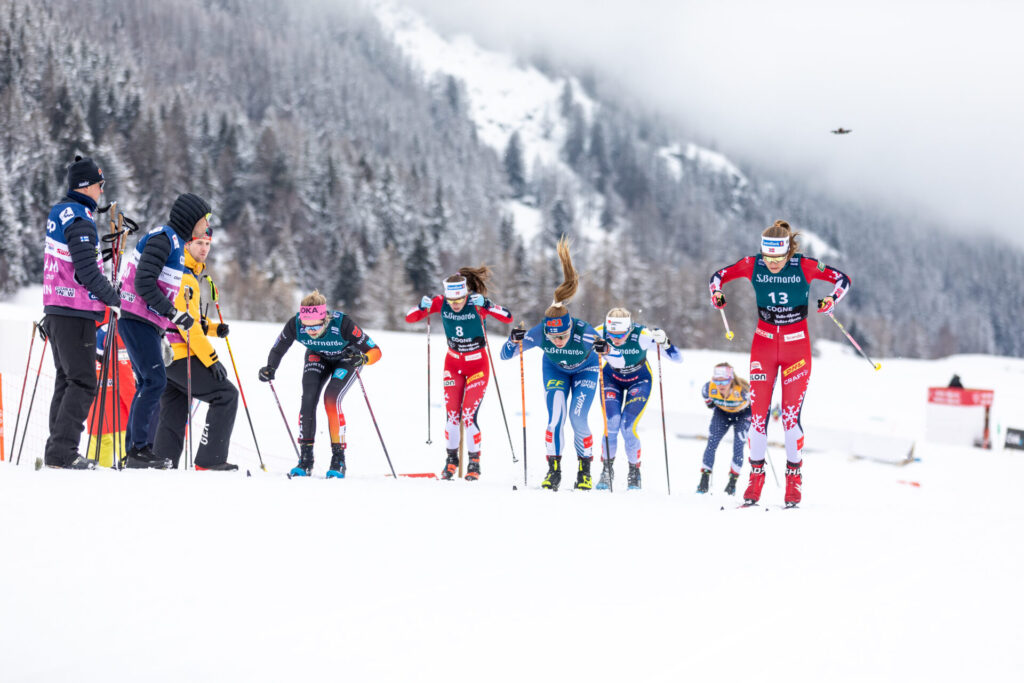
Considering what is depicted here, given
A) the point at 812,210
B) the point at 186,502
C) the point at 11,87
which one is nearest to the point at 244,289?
the point at 11,87

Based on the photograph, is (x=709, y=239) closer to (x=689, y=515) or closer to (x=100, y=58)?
(x=100, y=58)

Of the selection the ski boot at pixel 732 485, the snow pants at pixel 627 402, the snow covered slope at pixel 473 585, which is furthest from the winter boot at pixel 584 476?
the ski boot at pixel 732 485

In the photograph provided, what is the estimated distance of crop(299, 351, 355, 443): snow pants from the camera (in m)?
7.24

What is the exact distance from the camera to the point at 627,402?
8.71 meters

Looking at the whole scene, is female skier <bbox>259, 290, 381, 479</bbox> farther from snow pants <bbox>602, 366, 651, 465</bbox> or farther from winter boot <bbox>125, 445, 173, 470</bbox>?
snow pants <bbox>602, 366, 651, 465</bbox>

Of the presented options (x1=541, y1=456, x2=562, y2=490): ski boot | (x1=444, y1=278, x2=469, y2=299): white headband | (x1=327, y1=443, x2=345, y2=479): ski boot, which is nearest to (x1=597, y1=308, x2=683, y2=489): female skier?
(x1=541, y1=456, x2=562, y2=490): ski boot

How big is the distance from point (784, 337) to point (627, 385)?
2.68m

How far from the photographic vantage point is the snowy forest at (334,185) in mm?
56531

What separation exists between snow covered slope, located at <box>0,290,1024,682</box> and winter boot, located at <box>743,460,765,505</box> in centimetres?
43

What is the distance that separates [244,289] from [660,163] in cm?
12877

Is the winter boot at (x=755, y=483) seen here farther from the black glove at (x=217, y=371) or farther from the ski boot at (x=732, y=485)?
the black glove at (x=217, y=371)

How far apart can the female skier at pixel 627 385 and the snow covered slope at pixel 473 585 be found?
3.00m

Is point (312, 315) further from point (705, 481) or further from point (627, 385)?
point (705, 481)

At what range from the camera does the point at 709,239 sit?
140 m
